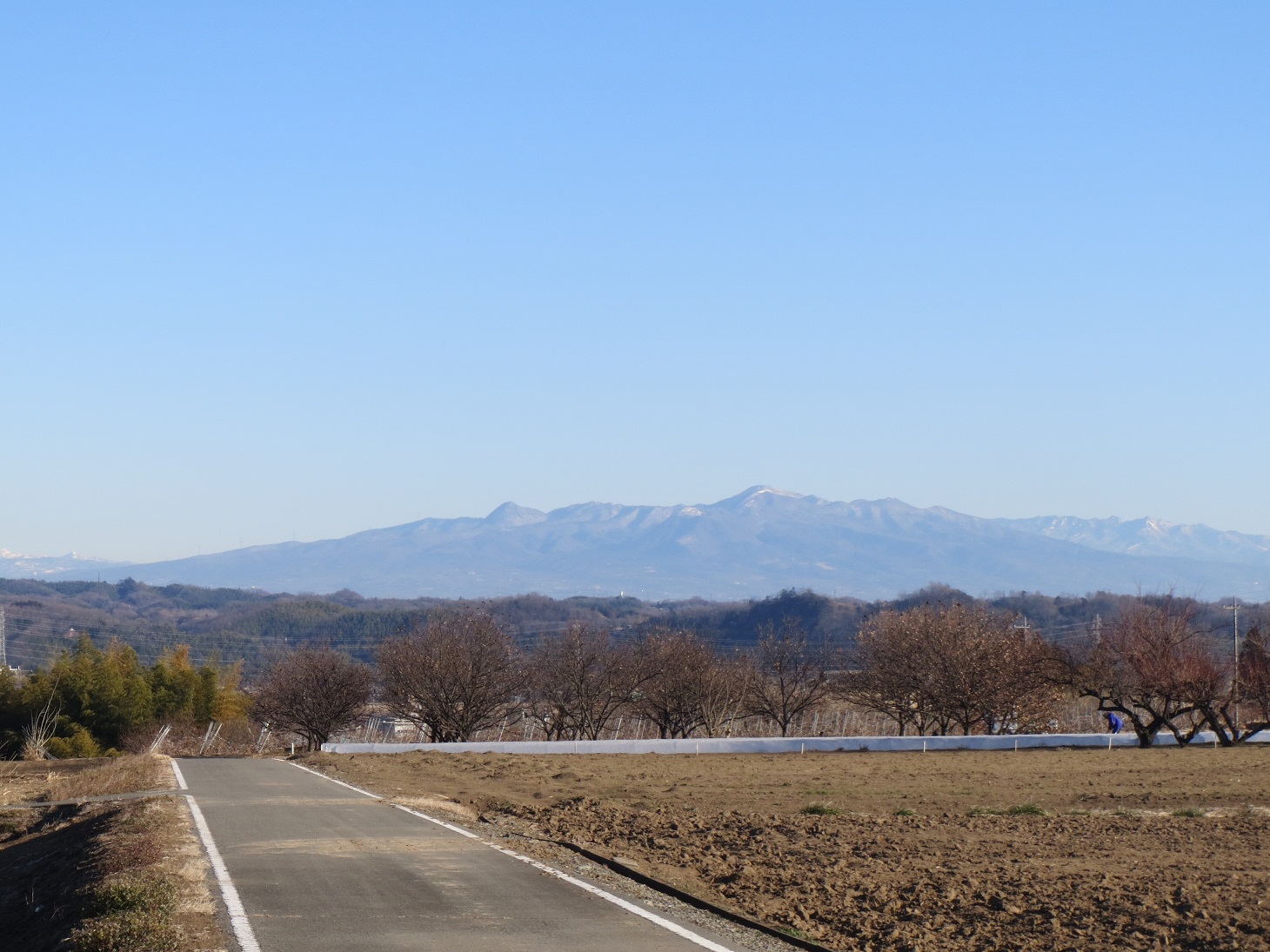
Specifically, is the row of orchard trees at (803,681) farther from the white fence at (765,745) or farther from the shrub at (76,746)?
the shrub at (76,746)

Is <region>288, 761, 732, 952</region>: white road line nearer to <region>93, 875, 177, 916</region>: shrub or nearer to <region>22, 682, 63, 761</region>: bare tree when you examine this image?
<region>93, 875, 177, 916</region>: shrub

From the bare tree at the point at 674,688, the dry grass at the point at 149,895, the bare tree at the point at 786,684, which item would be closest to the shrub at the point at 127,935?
the dry grass at the point at 149,895

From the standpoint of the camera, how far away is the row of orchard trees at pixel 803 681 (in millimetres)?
46438

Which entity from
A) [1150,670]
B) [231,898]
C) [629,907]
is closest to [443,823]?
[231,898]

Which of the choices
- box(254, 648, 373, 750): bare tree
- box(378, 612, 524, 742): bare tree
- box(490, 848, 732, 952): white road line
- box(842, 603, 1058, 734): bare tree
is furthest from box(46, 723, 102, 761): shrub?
box(490, 848, 732, 952): white road line

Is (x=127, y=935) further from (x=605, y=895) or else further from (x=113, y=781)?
(x=113, y=781)

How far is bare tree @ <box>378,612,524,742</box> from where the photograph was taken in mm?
52844

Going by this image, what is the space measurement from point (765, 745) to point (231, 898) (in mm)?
34093

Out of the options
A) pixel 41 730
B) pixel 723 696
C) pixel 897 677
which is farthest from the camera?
pixel 723 696

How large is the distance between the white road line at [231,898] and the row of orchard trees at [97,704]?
4186cm

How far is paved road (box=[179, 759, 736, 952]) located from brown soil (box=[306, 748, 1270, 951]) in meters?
1.52

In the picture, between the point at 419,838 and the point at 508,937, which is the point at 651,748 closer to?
the point at 419,838

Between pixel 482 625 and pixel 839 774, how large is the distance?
28.5 meters

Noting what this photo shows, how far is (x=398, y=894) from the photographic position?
11.7 metres
